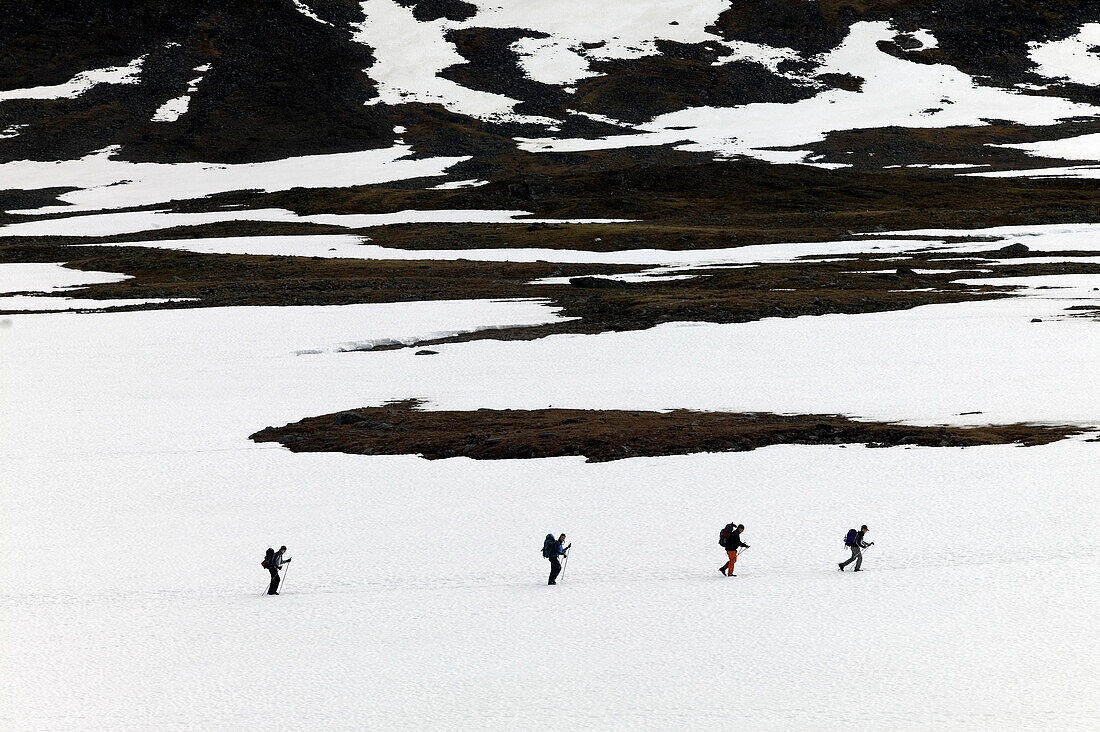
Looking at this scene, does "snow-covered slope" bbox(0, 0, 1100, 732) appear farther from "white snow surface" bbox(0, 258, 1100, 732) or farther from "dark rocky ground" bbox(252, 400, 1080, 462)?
"dark rocky ground" bbox(252, 400, 1080, 462)

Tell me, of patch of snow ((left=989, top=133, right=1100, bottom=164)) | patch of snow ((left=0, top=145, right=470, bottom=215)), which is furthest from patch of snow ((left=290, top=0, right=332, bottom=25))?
patch of snow ((left=989, top=133, right=1100, bottom=164))

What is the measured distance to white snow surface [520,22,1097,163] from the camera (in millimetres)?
150125

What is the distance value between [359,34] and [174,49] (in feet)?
100

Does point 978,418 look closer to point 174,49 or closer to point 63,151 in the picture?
point 63,151

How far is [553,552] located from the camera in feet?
63.6

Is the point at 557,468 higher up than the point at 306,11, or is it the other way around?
the point at 306,11

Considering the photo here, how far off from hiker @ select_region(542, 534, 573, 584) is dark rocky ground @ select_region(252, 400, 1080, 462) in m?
8.77

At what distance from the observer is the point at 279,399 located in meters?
38.3

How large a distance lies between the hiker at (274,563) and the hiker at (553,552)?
4.61 meters

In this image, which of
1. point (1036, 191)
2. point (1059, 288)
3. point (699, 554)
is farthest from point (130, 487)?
point (1036, 191)

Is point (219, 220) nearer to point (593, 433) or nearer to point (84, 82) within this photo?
point (84, 82)

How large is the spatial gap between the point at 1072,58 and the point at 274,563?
197976 millimetres

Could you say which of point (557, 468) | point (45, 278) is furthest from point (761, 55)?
point (557, 468)

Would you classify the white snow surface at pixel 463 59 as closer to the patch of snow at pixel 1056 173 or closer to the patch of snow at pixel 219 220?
the patch of snow at pixel 219 220
